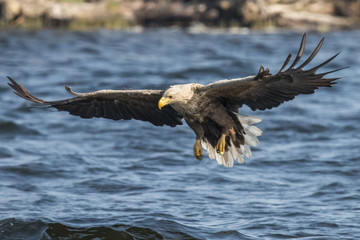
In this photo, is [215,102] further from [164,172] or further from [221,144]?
[164,172]

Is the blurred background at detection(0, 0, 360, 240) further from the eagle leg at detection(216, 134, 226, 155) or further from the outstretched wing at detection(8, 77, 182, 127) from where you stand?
the outstretched wing at detection(8, 77, 182, 127)

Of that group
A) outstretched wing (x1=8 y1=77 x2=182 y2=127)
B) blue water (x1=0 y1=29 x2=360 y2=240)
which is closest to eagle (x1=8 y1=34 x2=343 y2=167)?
outstretched wing (x1=8 y1=77 x2=182 y2=127)

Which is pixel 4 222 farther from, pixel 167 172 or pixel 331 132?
pixel 331 132

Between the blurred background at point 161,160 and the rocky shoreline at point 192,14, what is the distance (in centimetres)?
449

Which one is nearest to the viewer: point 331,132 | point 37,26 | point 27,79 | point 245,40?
point 331,132

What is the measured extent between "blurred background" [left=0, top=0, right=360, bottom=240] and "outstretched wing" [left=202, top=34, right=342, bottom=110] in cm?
199

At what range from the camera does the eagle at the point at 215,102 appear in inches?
246

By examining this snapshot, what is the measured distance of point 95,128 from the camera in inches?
552

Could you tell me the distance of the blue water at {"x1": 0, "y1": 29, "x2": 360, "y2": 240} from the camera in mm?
8289

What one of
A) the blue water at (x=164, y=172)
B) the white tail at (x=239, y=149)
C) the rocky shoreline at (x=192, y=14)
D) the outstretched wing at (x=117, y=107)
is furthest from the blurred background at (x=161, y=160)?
the rocky shoreline at (x=192, y=14)

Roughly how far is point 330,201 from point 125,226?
10.2 ft

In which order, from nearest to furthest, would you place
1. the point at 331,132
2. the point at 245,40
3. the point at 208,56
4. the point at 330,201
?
the point at 330,201
the point at 331,132
the point at 208,56
the point at 245,40

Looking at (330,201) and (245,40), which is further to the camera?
(245,40)

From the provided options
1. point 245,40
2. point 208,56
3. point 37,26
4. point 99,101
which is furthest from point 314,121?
point 37,26
